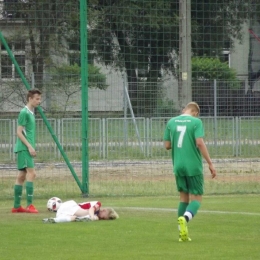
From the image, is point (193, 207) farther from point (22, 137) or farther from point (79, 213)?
point (22, 137)

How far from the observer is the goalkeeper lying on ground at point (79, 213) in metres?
12.8

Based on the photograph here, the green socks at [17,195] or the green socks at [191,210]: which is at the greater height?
the green socks at [191,210]

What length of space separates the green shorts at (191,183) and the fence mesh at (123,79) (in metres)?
6.44

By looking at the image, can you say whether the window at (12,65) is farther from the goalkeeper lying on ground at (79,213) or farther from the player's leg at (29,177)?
the goalkeeper lying on ground at (79,213)

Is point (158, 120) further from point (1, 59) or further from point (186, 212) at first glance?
point (186, 212)

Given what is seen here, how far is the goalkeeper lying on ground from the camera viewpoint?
12.8 m

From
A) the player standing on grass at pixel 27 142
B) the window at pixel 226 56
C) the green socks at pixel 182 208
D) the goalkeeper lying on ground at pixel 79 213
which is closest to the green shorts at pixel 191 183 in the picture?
the green socks at pixel 182 208

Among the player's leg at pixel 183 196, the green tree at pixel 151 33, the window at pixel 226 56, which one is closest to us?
the player's leg at pixel 183 196

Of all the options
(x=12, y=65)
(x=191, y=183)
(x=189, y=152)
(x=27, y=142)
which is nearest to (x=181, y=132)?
(x=189, y=152)

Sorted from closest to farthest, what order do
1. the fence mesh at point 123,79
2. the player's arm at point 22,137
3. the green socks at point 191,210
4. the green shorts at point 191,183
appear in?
the green socks at point 191,210, the green shorts at point 191,183, the player's arm at point 22,137, the fence mesh at point 123,79

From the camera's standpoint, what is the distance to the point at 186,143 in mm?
11117

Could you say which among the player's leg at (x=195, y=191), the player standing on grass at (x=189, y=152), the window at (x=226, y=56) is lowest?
the player's leg at (x=195, y=191)

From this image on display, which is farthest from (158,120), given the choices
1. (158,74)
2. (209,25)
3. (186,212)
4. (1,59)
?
(186,212)

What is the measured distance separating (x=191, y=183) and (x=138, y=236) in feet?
3.12
